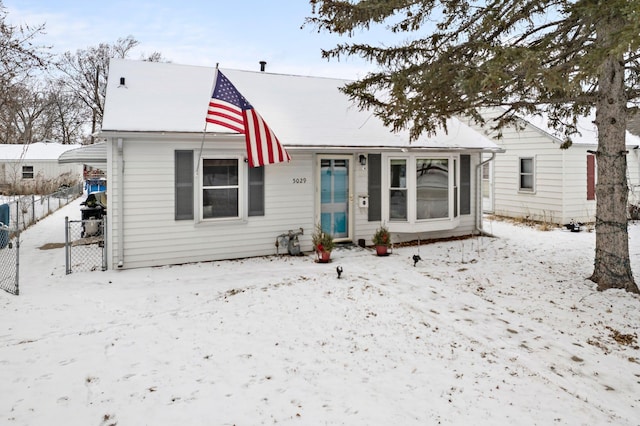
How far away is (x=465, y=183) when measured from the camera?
11539 mm

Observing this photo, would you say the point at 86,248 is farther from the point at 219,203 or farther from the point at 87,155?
the point at 219,203

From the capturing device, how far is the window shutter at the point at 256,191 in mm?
9172

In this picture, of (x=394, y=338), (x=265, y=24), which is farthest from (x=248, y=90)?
(x=394, y=338)

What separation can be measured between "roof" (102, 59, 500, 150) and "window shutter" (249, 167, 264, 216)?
35.6 inches

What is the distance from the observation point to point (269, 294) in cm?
664

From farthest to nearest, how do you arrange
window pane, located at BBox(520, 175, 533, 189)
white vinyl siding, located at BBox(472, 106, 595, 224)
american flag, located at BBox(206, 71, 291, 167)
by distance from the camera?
window pane, located at BBox(520, 175, 533, 189), white vinyl siding, located at BBox(472, 106, 595, 224), american flag, located at BBox(206, 71, 291, 167)

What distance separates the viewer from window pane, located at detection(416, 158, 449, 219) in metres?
10.6

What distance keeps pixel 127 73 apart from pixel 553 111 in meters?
9.70

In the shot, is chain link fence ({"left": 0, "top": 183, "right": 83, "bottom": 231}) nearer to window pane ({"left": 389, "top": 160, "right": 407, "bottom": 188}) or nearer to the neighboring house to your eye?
the neighboring house

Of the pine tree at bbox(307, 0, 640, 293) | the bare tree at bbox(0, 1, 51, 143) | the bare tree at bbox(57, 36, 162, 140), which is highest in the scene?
the bare tree at bbox(57, 36, 162, 140)

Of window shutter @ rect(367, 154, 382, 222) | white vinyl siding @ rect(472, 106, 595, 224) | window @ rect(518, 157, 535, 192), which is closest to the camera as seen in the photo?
window shutter @ rect(367, 154, 382, 222)

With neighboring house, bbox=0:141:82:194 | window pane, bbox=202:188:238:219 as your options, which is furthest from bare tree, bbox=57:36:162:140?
window pane, bbox=202:188:238:219

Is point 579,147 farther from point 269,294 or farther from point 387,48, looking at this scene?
point 269,294

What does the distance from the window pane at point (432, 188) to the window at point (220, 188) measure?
452cm
